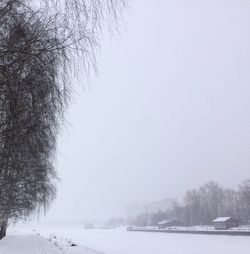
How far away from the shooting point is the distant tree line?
125 m

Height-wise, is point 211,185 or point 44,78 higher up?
point 211,185

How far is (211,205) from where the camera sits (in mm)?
140750

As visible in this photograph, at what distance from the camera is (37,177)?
1967 cm

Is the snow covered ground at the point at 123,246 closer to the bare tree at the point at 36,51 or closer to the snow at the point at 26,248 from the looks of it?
the snow at the point at 26,248

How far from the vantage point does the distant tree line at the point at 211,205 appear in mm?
124637

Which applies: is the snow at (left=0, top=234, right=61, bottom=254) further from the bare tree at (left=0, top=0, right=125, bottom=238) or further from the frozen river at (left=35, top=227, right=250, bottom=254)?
the bare tree at (left=0, top=0, right=125, bottom=238)

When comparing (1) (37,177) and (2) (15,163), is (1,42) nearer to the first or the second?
(2) (15,163)

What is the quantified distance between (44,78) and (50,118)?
1973mm

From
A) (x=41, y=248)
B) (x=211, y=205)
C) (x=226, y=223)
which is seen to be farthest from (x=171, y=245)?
(x=211, y=205)

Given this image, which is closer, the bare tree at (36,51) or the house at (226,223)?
the bare tree at (36,51)

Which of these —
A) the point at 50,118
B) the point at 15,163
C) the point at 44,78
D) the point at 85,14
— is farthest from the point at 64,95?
the point at 15,163

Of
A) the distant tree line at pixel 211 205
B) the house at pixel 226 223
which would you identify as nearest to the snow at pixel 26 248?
the house at pixel 226 223

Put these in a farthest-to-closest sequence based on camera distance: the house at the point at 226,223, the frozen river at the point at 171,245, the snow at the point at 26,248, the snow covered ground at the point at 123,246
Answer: the house at the point at 226,223 → the frozen river at the point at 171,245 → the snow covered ground at the point at 123,246 → the snow at the point at 26,248

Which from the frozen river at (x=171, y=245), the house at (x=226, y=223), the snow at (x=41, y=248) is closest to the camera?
the snow at (x=41, y=248)
